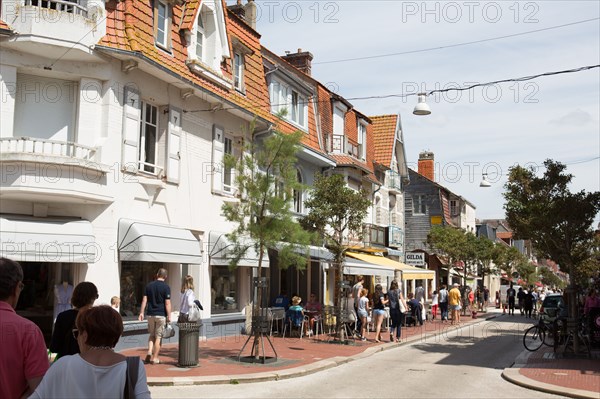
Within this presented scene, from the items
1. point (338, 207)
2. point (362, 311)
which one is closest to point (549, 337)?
point (362, 311)

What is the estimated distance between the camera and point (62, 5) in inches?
552

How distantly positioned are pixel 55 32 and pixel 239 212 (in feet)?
18.2

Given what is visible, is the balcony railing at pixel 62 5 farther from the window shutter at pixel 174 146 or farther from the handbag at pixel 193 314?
the handbag at pixel 193 314

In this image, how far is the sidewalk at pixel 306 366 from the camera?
1084cm

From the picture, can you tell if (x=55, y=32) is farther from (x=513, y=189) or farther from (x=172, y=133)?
(x=513, y=189)

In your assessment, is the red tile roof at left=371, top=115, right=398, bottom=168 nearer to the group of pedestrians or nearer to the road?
the road

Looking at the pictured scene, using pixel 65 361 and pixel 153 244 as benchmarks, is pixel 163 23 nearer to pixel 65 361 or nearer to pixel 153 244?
pixel 153 244

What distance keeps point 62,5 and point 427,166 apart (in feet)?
130

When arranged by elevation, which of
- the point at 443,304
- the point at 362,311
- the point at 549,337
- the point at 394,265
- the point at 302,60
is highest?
the point at 302,60

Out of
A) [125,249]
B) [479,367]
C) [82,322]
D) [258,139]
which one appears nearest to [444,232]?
[258,139]

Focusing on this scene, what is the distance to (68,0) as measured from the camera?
14.2m

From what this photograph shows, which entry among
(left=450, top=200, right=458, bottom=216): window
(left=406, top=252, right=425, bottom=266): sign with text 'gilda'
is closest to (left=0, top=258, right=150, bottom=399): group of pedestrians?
(left=406, top=252, right=425, bottom=266): sign with text 'gilda'

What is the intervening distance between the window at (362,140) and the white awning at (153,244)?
613 inches

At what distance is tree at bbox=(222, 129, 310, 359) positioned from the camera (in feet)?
43.8
